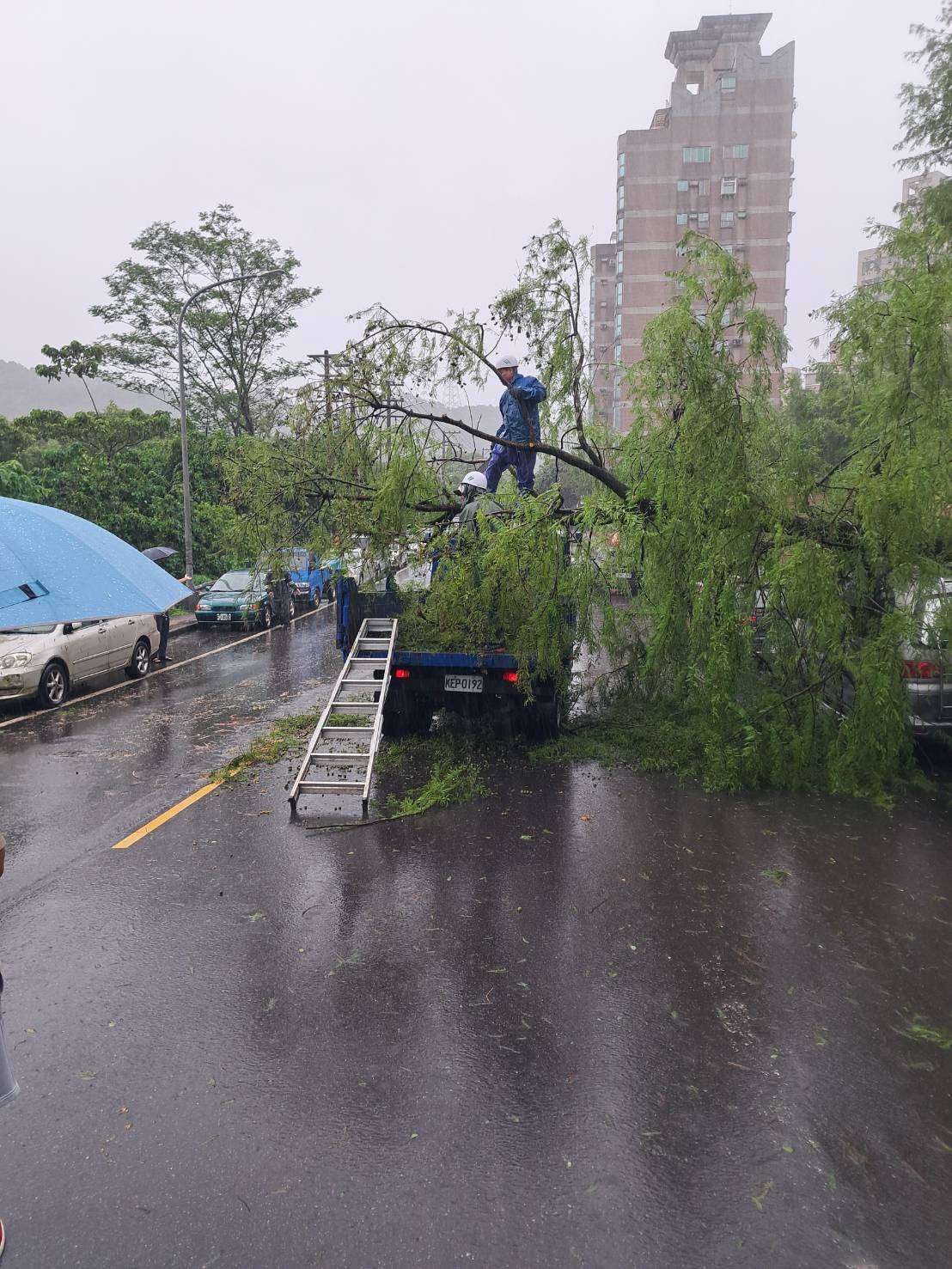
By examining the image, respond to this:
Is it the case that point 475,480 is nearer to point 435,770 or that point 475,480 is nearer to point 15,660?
point 435,770

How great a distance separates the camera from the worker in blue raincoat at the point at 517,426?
824cm

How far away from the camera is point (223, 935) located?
4914mm

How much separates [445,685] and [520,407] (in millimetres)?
2890

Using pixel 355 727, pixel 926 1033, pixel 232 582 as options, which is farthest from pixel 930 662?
pixel 232 582

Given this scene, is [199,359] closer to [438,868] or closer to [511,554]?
[511,554]

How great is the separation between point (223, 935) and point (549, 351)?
6.24 metres

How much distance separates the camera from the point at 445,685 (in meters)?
8.38

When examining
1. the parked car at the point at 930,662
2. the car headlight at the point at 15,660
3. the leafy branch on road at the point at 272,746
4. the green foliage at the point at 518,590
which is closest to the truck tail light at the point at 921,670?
the parked car at the point at 930,662

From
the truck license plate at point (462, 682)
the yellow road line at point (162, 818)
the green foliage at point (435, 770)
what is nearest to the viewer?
the yellow road line at point (162, 818)

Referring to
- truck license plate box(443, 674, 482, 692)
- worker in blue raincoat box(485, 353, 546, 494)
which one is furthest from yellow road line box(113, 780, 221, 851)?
worker in blue raincoat box(485, 353, 546, 494)

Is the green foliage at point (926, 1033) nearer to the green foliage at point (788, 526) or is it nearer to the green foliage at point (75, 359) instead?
the green foliage at point (788, 526)

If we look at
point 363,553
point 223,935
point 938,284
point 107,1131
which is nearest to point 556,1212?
point 107,1131

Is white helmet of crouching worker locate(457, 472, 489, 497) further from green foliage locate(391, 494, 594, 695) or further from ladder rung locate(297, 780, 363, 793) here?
ladder rung locate(297, 780, 363, 793)

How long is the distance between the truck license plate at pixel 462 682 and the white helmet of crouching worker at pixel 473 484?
5.98 ft
